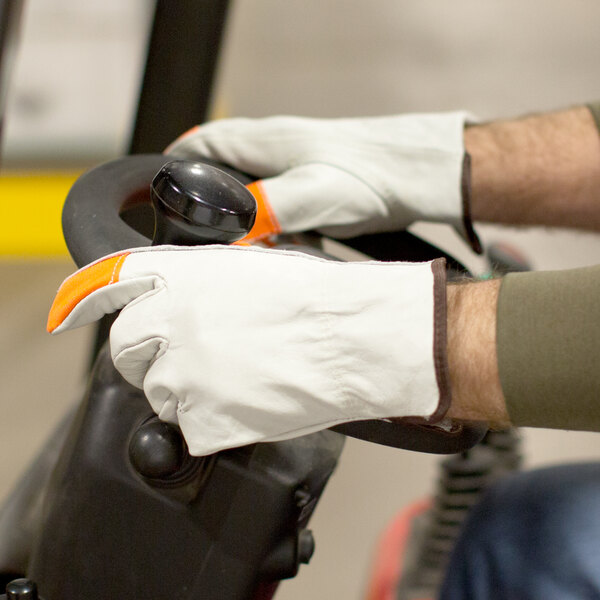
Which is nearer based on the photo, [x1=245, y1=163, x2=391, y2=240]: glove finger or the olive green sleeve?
the olive green sleeve

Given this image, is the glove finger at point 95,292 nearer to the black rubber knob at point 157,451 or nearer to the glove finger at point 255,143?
the black rubber knob at point 157,451

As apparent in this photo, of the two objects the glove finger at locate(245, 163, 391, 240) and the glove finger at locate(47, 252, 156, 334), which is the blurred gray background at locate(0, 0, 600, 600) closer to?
the glove finger at locate(245, 163, 391, 240)

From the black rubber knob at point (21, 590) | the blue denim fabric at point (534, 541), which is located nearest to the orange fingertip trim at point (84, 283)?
the black rubber knob at point (21, 590)

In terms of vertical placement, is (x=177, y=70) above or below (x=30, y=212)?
above

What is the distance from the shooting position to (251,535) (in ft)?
1.87

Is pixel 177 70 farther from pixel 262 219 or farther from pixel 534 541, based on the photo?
pixel 534 541

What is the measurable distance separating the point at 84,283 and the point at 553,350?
0.31 m

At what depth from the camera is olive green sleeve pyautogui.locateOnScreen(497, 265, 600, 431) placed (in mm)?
490

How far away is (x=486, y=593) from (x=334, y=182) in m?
0.39

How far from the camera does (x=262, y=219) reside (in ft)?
2.39

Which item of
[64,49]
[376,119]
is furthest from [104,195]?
[64,49]

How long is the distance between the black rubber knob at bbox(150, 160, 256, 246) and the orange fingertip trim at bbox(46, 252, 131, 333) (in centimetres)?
4

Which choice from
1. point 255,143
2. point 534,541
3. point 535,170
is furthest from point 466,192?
point 534,541

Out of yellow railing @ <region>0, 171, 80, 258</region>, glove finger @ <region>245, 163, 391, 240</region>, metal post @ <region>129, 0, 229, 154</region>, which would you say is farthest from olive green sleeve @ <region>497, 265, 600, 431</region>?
yellow railing @ <region>0, 171, 80, 258</region>
